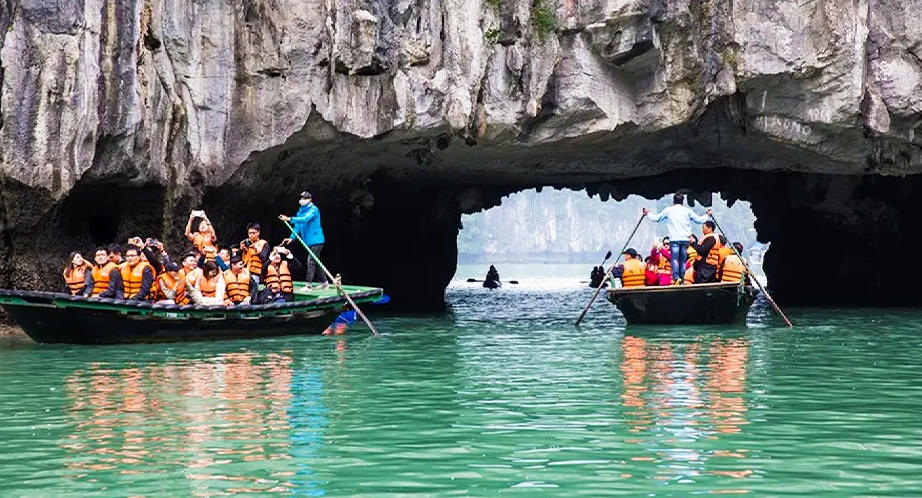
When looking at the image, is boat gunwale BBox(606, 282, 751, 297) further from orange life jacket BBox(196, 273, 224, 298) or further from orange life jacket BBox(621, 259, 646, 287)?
orange life jacket BBox(196, 273, 224, 298)

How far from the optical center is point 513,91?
2252cm

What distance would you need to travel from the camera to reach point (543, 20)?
22.4 m

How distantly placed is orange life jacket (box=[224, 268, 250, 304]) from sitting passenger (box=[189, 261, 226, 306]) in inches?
5.1

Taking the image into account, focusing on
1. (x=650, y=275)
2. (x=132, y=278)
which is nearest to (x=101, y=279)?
(x=132, y=278)

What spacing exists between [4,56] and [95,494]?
39.8 feet

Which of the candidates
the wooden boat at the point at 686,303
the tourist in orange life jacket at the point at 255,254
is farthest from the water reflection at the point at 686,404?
the tourist in orange life jacket at the point at 255,254

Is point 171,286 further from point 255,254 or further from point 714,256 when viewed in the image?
point 714,256

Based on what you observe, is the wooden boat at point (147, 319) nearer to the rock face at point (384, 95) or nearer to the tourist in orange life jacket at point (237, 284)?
the tourist in orange life jacket at point (237, 284)

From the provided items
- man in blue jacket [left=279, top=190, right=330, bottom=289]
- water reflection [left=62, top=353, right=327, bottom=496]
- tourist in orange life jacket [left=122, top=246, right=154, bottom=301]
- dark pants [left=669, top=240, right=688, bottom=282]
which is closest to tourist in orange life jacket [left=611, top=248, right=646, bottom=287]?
dark pants [left=669, top=240, right=688, bottom=282]

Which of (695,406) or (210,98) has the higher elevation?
(210,98)

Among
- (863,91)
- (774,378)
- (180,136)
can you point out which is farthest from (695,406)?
(863,91)

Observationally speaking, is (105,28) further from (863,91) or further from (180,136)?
(863,91)

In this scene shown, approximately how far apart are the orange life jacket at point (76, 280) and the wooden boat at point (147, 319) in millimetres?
868

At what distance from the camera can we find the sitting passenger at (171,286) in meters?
17.9
